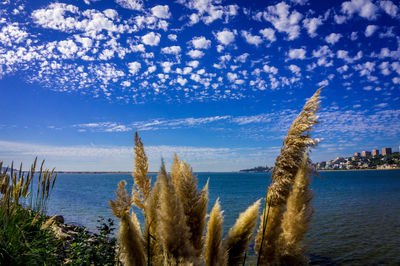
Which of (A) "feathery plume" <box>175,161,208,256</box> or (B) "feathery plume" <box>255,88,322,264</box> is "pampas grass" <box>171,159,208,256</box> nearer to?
(A) "feathery plume" <box>175,161,208,256</box>

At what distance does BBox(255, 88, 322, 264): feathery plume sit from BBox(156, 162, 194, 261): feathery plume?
2.11ft

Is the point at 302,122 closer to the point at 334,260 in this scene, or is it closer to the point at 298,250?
the point at 298,250

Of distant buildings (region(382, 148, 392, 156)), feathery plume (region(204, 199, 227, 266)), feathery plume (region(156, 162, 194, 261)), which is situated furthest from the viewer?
distant buildings (region(382, 148, 392, 156))

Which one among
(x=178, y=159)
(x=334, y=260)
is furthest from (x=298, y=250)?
(x=334, y=260)

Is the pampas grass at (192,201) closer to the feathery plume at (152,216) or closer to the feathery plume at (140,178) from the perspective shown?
the feathery plume at (152,216)

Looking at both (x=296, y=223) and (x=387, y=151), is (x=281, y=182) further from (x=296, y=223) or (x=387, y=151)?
(x=387, y=151)

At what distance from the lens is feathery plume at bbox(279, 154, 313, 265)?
1.69 m

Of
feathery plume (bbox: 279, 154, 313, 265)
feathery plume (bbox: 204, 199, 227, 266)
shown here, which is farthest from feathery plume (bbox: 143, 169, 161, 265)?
feathery plume (bbox: 279, 154, 313, 265)

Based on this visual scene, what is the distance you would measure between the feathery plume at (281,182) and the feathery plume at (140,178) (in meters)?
0.85

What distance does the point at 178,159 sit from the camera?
1.70 m

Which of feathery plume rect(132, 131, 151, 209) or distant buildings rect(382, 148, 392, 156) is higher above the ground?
distant buildings rect(382, 148, 392, 156)

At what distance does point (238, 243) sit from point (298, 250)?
0.41 metres

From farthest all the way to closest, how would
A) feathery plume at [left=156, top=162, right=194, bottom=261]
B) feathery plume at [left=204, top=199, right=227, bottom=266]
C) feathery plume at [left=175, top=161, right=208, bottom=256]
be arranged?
1. feathery plume at [left=204, top=199, right=227, bottom=266]
2. feathery plume at [left=175, top=161, right=208, bottom=256]
3. feathery plume at [left=156, top=162, right=194, bottom=261]

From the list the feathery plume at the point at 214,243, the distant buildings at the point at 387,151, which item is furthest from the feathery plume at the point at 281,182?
the distant buildings at the point at 387,151
